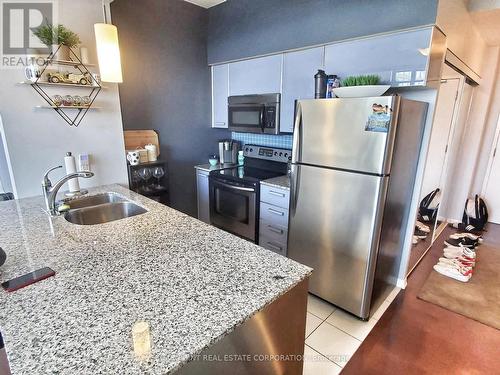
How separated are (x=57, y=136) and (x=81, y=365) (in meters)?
1.88

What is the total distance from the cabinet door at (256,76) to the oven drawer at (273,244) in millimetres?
1437

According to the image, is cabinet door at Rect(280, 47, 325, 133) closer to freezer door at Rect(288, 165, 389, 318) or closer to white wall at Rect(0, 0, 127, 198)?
freezer door at Rect(288, 165, 389, 318)

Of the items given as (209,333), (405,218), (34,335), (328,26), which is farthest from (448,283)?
(34,335)

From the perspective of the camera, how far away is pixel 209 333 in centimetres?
73

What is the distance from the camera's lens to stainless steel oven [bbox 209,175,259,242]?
2.68m

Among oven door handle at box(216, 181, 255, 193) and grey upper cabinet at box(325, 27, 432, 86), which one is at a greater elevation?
grey upper cabinet at box(325, 27, 432, 86)

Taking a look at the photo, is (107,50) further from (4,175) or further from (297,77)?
(297,77)

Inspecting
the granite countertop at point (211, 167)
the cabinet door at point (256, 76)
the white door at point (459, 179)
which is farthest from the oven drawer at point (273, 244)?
the white door at point (459, 179)

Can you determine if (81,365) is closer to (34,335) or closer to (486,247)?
(34,335)

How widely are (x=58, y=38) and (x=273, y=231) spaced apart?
217cm

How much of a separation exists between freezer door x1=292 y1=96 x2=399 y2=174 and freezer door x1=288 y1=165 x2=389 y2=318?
80mm

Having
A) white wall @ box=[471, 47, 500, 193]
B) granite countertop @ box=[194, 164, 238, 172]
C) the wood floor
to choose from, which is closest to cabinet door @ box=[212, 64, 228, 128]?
granite countertop @ box=[194, 164, 238, 172]

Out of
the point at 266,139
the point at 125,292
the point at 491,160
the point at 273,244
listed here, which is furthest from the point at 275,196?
the point at 491,160

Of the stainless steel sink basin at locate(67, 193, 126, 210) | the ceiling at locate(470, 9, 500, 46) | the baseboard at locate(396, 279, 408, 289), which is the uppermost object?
the ceiling at locate(470, 9, 500, 46)
